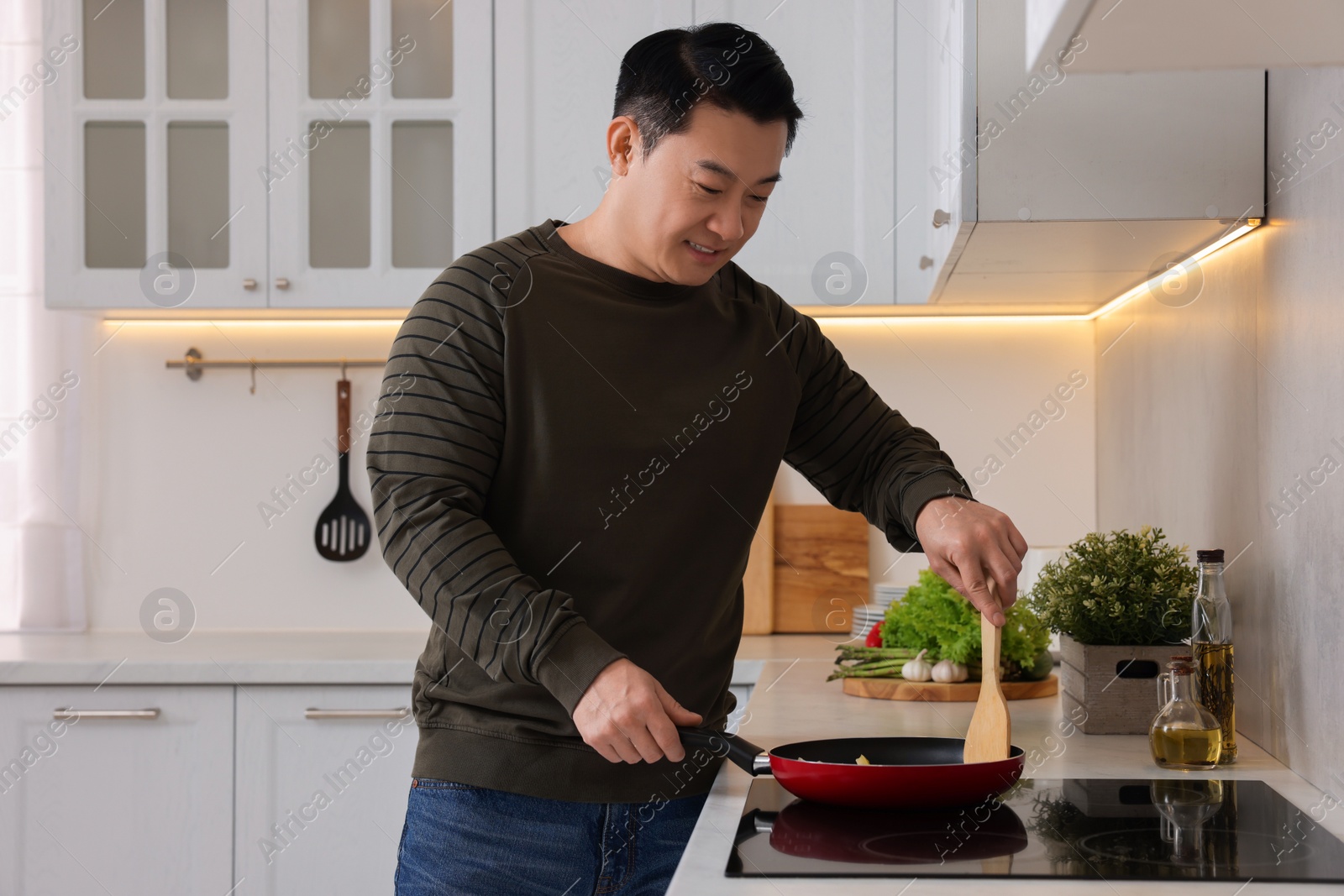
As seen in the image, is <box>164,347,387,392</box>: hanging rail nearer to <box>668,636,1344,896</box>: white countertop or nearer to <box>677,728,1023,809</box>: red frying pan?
<box>668,636,1344,896</box>: white countertop

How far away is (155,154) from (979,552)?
5.85ft

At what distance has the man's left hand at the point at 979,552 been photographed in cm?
109

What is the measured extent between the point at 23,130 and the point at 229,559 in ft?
3.22

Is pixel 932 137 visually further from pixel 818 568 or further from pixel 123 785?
pixel 123 785

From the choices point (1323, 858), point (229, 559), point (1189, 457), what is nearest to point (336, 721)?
point (229, 559)

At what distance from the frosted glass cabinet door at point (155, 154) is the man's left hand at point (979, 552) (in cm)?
149

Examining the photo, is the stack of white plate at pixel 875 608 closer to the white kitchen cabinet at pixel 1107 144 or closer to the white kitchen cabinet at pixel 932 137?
the white kitchen cabinet at pixel 932 137

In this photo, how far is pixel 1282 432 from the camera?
1.20m

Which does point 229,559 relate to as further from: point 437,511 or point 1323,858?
point 1323,858

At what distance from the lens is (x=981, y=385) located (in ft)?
7.96

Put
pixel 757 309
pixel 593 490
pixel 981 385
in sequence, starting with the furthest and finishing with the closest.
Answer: pixel 981 385, pixel 757 309, pixel 593 490

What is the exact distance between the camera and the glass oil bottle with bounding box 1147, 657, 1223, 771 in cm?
116

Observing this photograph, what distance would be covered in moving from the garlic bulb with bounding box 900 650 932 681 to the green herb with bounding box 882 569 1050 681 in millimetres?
→ 18

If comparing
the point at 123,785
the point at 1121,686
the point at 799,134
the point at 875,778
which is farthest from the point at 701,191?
the point at 123,785
